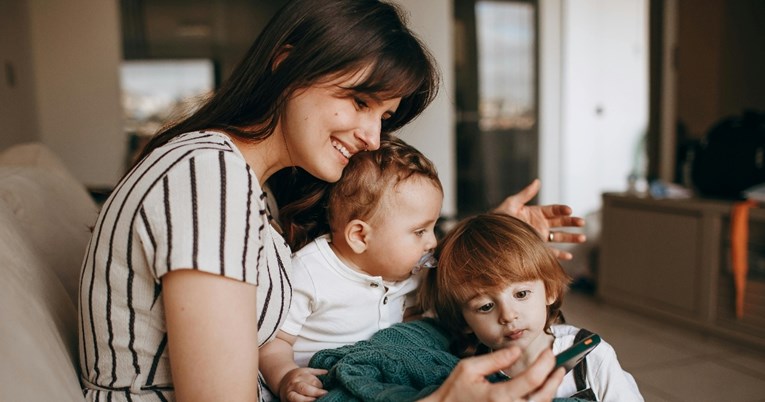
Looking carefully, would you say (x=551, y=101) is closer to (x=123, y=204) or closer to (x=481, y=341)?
(x=481, y=341)

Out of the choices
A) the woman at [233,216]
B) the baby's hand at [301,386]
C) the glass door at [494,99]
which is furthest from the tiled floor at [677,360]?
the glass door at [494,99]

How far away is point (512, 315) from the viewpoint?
103cm

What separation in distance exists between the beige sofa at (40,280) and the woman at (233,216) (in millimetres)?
67

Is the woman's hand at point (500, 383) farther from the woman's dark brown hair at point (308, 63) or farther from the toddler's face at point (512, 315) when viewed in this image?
the woman's dark brown hair at point (308, 63)

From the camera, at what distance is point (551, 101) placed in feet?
17.4

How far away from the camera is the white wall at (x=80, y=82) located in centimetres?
416

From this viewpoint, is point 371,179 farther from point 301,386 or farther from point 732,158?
point 732,158

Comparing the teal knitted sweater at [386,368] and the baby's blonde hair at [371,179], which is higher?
the baby's blonde hair at [371,179]

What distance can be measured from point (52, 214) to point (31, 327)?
0.50 meters

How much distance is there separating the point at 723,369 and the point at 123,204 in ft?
8.19

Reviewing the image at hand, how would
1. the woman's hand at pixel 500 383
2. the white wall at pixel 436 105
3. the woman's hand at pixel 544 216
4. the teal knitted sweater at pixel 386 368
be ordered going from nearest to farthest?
the woman's hand at pixel 500 383 → the teal knitted sweater at pixel 386 368 → the woman's hand at pixel 544 216 → the white wall at pixel 436 105

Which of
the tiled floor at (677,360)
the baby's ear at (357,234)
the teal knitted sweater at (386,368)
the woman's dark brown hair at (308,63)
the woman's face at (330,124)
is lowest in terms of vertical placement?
the tiled floor at (677,360)

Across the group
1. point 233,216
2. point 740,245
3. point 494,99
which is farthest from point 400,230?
point 494,99

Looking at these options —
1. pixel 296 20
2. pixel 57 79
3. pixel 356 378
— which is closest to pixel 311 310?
pixel 356 378
